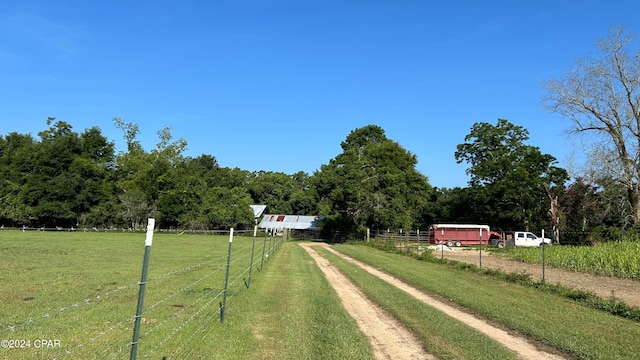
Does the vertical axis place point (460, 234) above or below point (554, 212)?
below

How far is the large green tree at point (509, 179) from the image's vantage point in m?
52.4

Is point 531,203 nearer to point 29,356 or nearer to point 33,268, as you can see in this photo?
point 33,268

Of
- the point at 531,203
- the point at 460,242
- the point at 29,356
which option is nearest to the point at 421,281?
the point at 29,356

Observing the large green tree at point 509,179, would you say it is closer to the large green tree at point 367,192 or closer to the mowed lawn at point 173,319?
the large green tree at point 367,192

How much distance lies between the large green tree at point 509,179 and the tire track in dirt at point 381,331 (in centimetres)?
4753

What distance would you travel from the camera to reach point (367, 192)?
162 feet

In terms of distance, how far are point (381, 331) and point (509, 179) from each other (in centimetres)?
5165

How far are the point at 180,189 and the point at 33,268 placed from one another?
5235cm

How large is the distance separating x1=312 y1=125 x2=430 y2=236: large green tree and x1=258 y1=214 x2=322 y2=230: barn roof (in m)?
15.1

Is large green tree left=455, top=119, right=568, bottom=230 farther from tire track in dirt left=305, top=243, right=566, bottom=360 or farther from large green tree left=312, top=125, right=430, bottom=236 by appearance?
tire track in dirt left=305, top=243, right=566, bottom=360

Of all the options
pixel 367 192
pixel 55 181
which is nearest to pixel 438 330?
pixel 367 192

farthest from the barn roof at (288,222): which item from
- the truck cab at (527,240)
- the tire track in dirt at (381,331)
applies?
the tire track in dirt at (381,331)

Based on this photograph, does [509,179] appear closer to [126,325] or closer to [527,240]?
[527,240]

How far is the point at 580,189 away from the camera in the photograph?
165 ft
